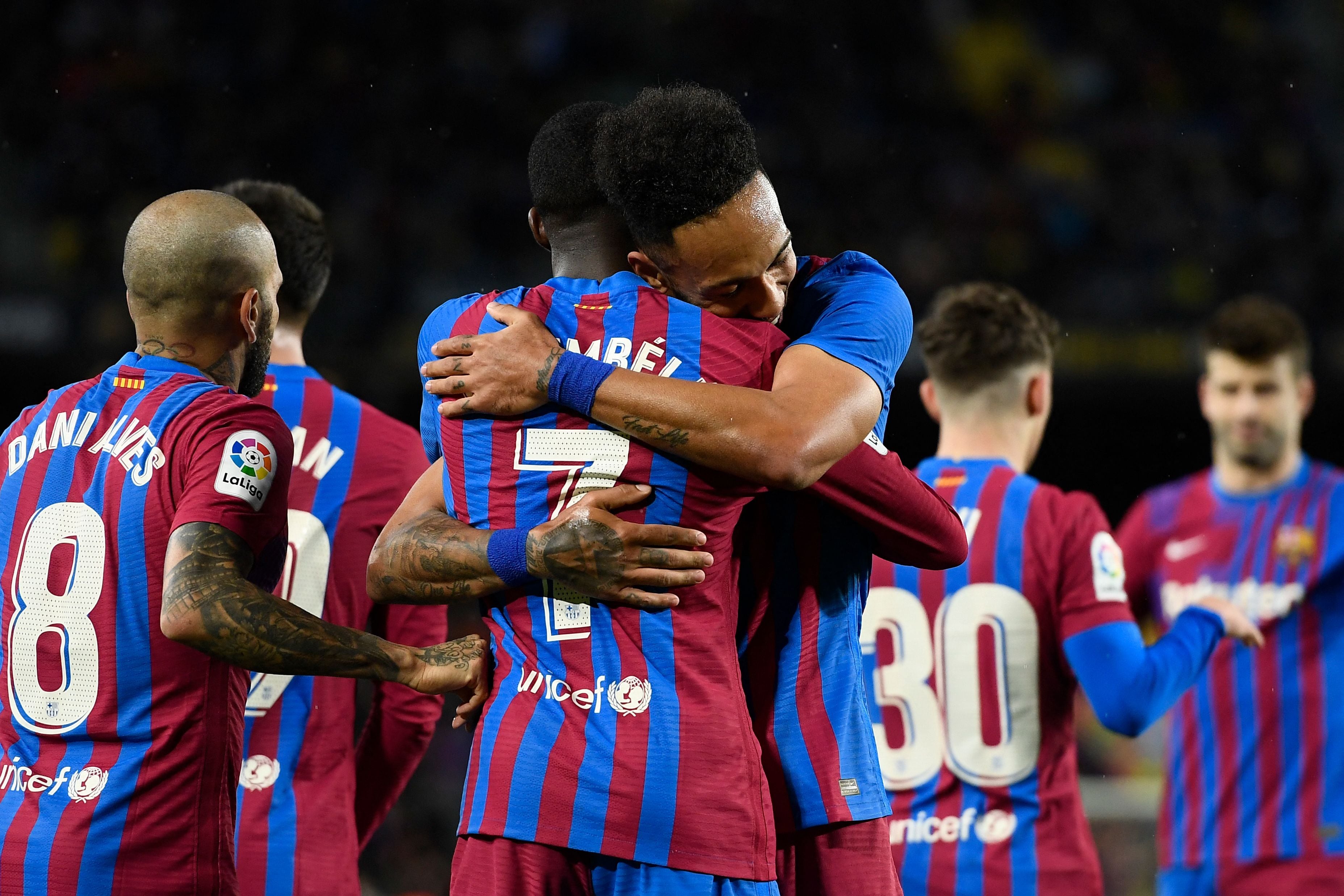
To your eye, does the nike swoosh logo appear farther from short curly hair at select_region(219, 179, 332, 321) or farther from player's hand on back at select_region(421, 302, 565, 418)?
player's hand on back at select_region(421, 302, 565, 418)

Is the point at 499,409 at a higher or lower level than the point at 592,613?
higher

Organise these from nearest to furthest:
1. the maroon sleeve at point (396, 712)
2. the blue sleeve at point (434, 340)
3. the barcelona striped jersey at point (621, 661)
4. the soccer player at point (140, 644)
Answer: the barcelona striped jersey at point (621, 661) < the soccer player at point (140, 644) < the blue sleeve at point (434, 340) < the maroon sleeve at point (396, 712)

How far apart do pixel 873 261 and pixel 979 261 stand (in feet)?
33.8

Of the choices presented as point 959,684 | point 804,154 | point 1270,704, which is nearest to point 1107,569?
point 959,684

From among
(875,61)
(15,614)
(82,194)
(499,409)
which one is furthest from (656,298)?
(875,61)

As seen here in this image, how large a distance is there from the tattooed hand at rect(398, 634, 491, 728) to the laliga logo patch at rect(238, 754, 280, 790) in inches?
31.1

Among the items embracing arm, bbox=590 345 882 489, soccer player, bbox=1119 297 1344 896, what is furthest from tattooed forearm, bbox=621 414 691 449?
soccer player, bbox=1119 297 1344 896

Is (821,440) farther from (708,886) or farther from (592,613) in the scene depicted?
(708,886)

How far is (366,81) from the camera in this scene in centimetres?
1277

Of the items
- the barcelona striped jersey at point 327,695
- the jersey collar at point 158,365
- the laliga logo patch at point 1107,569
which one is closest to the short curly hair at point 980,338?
the laliga logo patch at point 1107,569

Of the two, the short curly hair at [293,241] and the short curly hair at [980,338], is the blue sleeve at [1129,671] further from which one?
the short curly hair at [293,241]

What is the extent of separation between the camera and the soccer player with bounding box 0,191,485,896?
2295 mm

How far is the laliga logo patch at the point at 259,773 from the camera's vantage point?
297 centimetres

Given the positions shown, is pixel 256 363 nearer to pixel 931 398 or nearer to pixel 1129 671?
pixel 931 398
